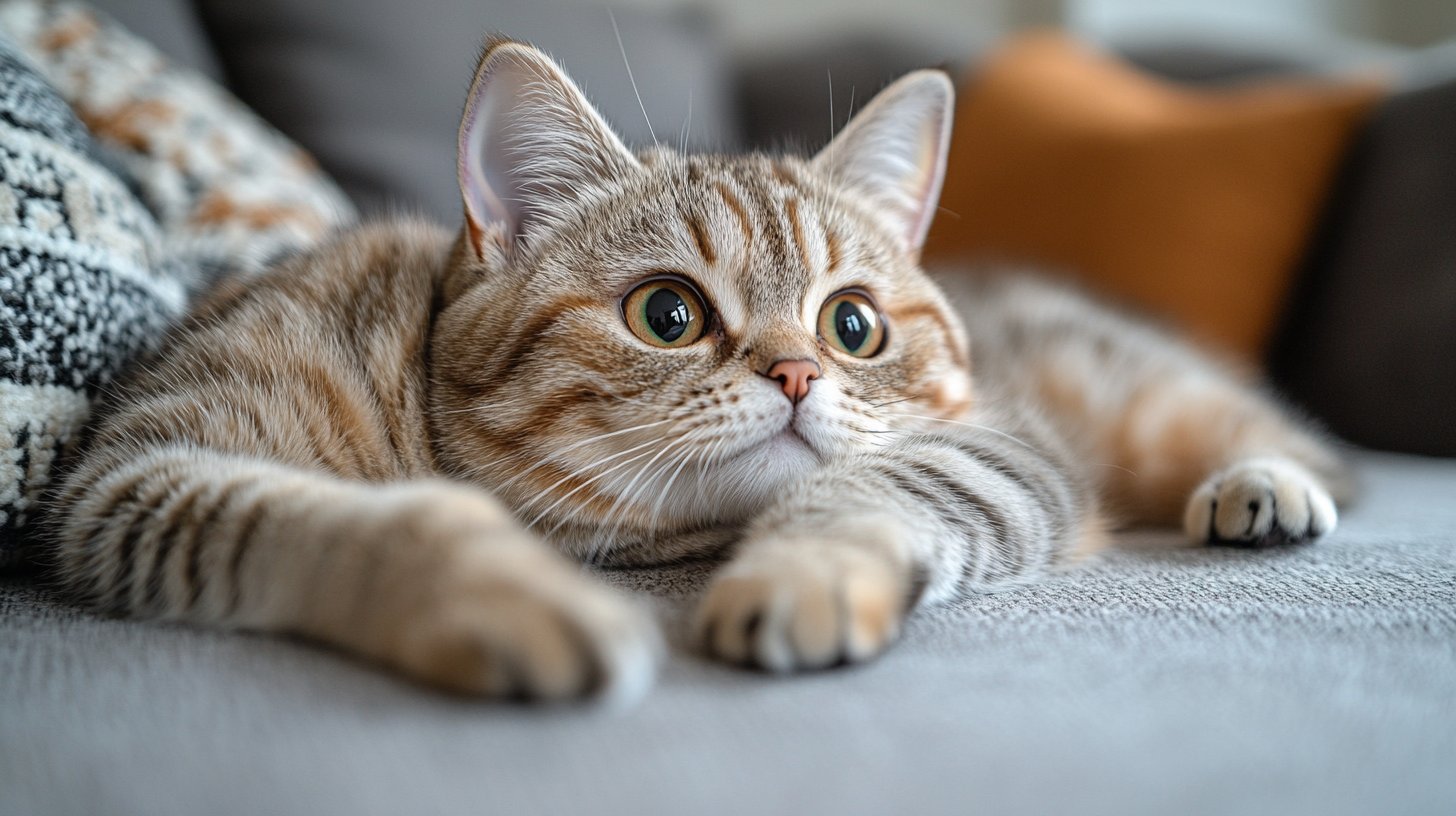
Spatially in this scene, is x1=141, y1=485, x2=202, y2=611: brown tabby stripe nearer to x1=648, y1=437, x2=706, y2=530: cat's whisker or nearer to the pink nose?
x1=648, y1=437, x2=706, y2=530: cat's whisker

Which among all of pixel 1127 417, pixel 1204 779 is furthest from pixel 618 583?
pixel 1127 417

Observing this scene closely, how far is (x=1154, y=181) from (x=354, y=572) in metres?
2.00

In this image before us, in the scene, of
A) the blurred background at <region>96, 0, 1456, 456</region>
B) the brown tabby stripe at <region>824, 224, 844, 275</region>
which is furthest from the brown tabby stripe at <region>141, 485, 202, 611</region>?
the blurred background at <region>96, 0, 1456, 456</region>

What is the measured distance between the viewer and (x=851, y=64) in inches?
105

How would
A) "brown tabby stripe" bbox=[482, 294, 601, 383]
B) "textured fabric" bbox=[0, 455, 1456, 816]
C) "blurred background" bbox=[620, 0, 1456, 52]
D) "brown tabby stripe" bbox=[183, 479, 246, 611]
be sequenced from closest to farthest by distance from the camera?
"textured fabric" bbox=[0, 455, 1456, 816], "brown tabby stripe" bbox=[183, 479, 246, 611], "brown tabby stripe" bbox=[482, 294, 601, 383], "blurred background" bbox=[620, 0, 1456, 52]

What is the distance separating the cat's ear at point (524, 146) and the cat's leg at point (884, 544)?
50cm

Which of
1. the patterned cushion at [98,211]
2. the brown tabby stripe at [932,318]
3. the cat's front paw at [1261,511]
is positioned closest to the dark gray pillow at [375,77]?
the patterned cushion at [98,211]

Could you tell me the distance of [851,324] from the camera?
44.3 inches

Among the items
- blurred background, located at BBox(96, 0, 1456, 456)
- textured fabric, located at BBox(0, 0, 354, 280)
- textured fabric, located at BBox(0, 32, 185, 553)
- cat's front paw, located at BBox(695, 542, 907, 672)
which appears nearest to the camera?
cat's front paw, located at BBox(695, 542, 907, 672)

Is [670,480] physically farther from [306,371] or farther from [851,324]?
[306,371]

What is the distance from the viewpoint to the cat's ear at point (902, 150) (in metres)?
1.26

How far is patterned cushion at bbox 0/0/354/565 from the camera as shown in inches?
36.3

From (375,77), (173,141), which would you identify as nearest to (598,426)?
(173,141)

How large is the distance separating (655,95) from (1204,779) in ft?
6.64
